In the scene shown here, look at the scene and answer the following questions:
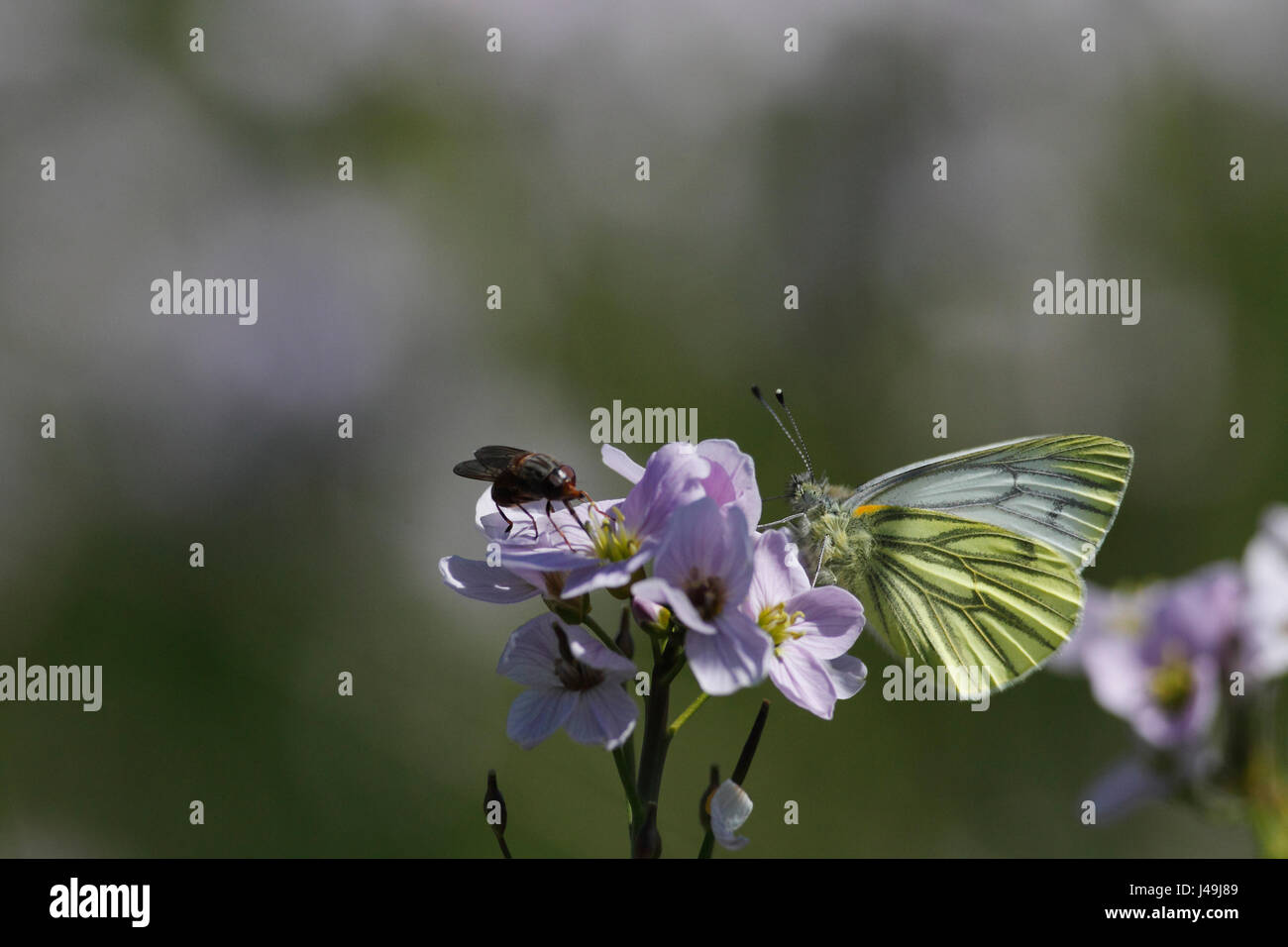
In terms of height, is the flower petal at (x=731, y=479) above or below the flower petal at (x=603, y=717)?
above

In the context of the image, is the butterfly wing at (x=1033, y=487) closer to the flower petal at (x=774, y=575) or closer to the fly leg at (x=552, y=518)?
the flower petal at (x=774, y=575)

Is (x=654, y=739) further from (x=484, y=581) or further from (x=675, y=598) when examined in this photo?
(x=484, y=581)

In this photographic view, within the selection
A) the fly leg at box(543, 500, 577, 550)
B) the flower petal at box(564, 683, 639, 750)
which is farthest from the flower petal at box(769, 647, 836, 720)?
the fly leg at box(543, 500, 577, 550)

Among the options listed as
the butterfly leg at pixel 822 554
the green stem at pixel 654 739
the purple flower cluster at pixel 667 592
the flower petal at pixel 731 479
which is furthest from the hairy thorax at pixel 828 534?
the green stem at pixel 654 739

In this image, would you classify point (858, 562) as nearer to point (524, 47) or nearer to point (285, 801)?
point (285, 801)

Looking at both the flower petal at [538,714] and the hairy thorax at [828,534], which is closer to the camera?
the flower petal at [538,714]

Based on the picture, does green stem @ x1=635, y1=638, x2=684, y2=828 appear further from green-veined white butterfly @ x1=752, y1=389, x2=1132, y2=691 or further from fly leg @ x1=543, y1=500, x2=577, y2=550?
green-veined white butterfly @ x1=752, y1=389, x2=1132, y2=691
